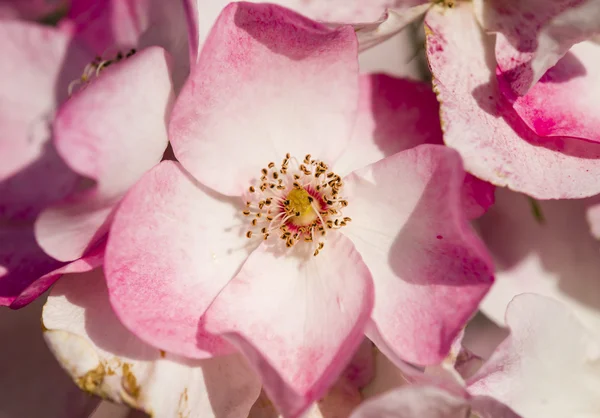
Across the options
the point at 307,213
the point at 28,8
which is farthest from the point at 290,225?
the point at 28,8

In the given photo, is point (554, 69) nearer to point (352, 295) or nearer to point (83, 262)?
point (352, 295)

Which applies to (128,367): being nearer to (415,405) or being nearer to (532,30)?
(415,405)

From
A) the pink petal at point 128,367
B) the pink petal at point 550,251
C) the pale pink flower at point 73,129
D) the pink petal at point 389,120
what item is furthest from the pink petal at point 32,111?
the pink petal at point 550,251

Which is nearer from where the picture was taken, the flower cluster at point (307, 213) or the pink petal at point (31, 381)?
the flower cluster at point (307, 213)

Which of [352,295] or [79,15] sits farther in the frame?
[79,15]

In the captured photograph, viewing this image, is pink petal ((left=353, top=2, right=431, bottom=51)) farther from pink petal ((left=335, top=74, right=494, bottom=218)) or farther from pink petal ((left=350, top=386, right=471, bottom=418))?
pink petal ((left=350, top=386, right=471, bottom=418))

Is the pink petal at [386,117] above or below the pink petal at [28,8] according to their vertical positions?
below

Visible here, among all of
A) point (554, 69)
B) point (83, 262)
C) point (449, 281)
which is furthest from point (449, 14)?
point (83, 262)

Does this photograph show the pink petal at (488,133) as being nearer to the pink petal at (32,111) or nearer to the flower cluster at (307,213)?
the flower cluster at (307,213)
